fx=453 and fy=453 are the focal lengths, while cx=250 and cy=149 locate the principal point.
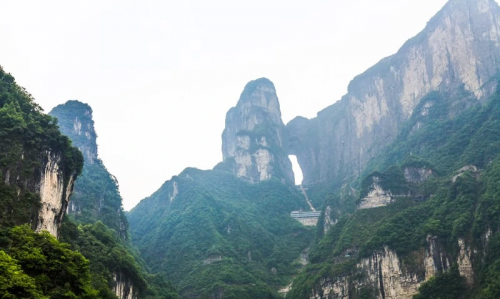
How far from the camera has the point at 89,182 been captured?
73562 mm

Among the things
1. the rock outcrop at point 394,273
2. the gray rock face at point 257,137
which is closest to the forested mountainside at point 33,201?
the rock outcrop at point 394,273

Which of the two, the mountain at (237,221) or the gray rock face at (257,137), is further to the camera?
the gray rock face at (257,137)

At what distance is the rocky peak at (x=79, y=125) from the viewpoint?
84.6 metres

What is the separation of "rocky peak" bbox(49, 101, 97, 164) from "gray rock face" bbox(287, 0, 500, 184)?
71761 millimetres

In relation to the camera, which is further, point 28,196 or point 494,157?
point 494,157

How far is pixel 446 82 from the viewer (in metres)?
102

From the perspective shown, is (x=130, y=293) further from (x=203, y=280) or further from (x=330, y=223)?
(x=330, y=223)

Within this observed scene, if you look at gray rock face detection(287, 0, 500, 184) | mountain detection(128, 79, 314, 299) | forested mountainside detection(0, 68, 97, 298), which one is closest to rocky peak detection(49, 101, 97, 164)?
mountain detection(128, 79, 314, 299)

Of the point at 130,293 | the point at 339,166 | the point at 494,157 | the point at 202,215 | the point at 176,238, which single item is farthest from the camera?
the point at 339,166

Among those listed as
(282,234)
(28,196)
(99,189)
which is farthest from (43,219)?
(282,234)

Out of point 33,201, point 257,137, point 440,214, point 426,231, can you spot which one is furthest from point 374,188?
point 257,137

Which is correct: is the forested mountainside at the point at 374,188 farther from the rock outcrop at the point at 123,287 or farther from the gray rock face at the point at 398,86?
the rock outcrop at the point at 123,287

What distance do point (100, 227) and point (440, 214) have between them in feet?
133

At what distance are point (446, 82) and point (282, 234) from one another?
166 ft
